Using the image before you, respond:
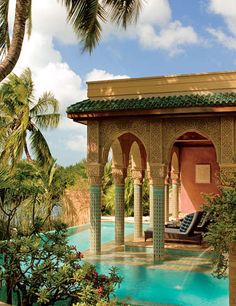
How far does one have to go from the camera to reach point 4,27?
9.11 m

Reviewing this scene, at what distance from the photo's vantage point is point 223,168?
1045 centimetres

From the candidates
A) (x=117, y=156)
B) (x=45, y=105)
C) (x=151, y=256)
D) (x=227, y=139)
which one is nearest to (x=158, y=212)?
(x=151, y=256)

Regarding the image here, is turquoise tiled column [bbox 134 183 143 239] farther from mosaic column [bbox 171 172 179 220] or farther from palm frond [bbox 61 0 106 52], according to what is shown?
palm frond [bbox 61 0 106 52]

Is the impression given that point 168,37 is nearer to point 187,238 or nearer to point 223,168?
point 223,168

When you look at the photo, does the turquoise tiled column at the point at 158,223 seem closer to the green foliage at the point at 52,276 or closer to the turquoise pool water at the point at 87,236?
the turquoise pool water at the point at 87,236

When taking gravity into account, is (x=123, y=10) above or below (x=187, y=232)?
above

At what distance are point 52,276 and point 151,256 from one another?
6.65 meters

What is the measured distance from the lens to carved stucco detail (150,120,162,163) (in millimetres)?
11023

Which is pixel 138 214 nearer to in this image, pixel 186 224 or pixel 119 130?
pixel 186 224

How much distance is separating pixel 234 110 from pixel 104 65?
3.59 meters

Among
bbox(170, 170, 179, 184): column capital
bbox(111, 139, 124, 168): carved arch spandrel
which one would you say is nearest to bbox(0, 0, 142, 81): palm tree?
bbox(111, 139, 124, 168): carved arch spandrel

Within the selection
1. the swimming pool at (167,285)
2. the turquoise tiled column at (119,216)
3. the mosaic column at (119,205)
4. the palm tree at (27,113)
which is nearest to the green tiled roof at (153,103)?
the mosaic column at (119,205)

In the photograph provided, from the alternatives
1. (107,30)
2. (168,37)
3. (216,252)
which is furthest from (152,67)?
(216,252)

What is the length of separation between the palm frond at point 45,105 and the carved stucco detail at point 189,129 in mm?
8637
